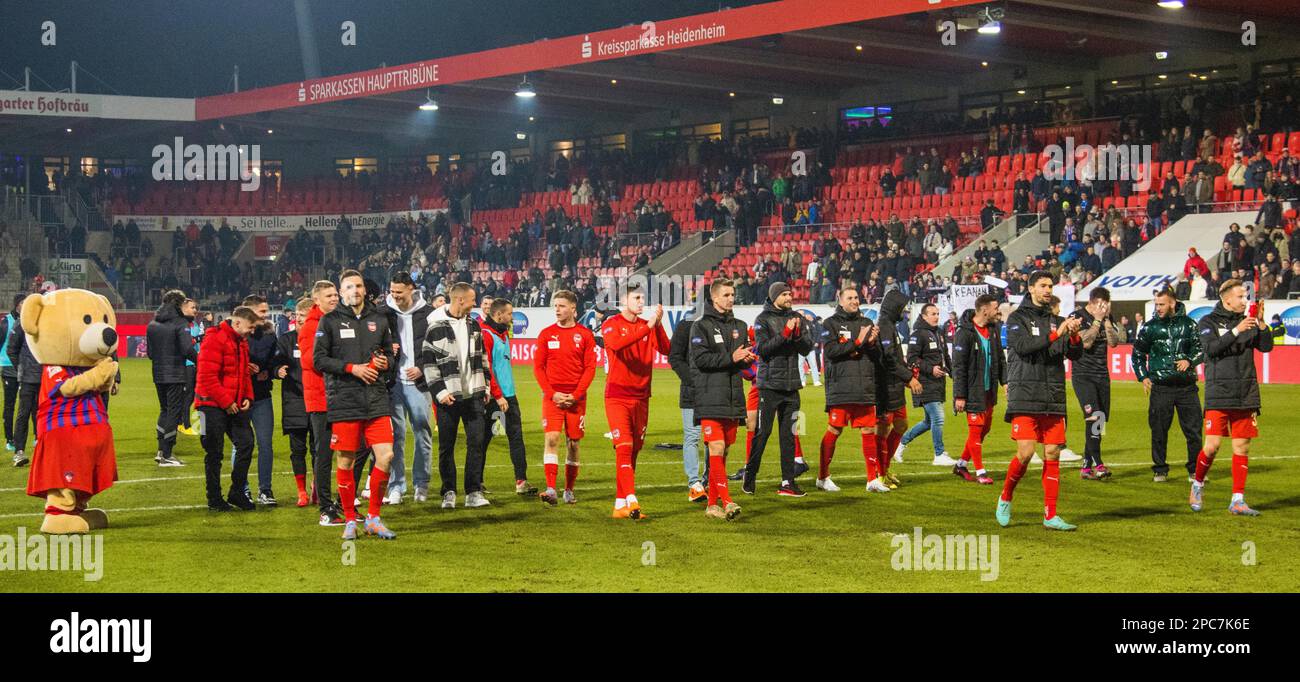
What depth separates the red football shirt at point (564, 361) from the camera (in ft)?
40.3

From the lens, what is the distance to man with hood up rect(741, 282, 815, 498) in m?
12.1

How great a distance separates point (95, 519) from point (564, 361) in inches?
162

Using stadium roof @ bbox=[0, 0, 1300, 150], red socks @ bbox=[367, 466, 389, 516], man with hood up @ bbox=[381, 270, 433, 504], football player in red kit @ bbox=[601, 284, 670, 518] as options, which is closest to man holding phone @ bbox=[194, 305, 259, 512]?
man with hood up @ bbox=[381, 270, 433, 504]

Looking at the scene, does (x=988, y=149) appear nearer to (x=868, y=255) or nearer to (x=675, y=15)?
(x=868, y=255)

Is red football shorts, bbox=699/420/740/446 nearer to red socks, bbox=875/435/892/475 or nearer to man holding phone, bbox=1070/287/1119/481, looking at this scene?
red socks, bbox=875/435/892/475

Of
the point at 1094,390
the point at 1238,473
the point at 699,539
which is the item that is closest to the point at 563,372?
the point at 699,539

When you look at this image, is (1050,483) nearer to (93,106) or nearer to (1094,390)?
(1094,390)

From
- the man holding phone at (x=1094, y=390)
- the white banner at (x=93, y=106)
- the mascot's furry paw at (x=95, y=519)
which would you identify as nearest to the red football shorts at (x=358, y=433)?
the mascot's furry paw at (x=95, y=519)

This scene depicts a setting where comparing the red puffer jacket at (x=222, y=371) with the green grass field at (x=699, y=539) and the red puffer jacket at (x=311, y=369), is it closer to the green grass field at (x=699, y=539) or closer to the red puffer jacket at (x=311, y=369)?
the red puffer jacket at (x=311, y=369)

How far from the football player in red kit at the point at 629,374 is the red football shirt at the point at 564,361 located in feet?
1.48

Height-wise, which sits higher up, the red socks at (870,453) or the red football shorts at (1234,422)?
the red football shorts at (1234,422)

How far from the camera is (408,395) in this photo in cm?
1216

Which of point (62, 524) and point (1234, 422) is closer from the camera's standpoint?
point (62, 524)

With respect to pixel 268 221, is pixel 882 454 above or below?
below
